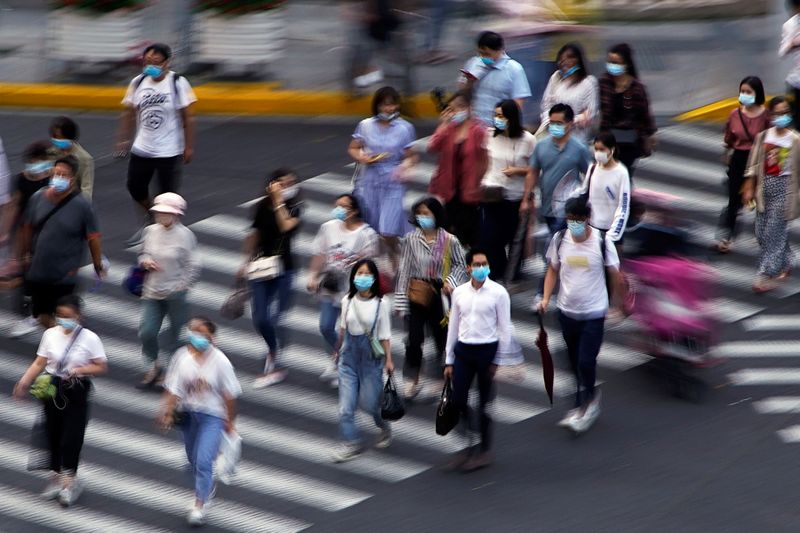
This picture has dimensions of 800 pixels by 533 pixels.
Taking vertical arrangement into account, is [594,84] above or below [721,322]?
above

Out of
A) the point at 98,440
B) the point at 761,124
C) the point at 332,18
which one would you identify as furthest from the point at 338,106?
the point at 98,440

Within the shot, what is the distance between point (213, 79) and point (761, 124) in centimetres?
722

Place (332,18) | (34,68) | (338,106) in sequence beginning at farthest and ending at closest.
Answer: (332,18) → (34,68) → (338,106)

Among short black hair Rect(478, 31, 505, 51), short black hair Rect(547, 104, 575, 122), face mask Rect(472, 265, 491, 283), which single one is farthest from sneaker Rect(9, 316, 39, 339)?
short black hair Rect(547, 104, 575, 122)

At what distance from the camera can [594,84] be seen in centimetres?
1580

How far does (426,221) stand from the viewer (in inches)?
524

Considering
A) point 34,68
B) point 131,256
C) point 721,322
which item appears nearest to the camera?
point 721,322

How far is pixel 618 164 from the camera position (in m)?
14.2

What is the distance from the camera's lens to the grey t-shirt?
1409 centimetres

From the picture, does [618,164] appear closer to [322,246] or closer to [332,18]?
[322,246]

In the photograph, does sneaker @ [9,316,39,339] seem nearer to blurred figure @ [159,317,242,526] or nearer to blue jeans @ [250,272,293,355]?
blue jeans @ [250,272,293,355]

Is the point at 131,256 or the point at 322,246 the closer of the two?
the point at 322,246

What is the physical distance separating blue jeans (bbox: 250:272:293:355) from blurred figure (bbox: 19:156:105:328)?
133 cm

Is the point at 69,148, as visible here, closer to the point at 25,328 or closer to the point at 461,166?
the point at 25,328
